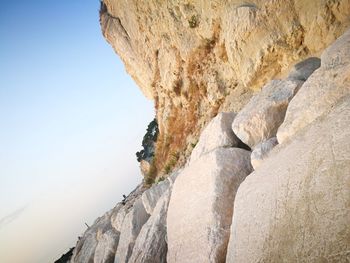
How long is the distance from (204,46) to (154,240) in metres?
11.5

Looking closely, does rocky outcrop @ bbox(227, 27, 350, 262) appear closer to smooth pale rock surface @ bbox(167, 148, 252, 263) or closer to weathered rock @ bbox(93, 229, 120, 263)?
smooth pale rock surface @ bbox(167, 148, 252, 263)

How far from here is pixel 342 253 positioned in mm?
2393

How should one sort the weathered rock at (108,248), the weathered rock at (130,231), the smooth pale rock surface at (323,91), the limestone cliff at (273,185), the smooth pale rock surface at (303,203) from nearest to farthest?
the smooth pale rock surface at (303,203), the limestone cliff at (273,185), the smooth pale rock surface at (323,91), the weathered rock at (130,231), the weathered rock at (108,248)

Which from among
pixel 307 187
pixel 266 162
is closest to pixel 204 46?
pixel 266 162

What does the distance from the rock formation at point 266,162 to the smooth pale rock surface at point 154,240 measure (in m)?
0.03

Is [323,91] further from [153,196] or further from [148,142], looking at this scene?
[148,142]

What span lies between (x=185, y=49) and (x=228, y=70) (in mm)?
3198

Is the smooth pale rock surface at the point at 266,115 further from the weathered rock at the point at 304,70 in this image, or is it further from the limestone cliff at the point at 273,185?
the weathered rock at the point at 304,70

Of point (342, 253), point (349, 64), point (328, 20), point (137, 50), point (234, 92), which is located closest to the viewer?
point (342, 253)

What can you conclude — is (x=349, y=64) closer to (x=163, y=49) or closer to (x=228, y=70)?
(x=228, y=70)

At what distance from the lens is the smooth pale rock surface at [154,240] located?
5.95m

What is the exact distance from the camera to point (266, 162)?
4.40m

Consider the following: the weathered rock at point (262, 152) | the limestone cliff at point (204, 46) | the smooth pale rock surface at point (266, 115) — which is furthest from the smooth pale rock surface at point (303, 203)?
the limestone cliff at point (204, 46)

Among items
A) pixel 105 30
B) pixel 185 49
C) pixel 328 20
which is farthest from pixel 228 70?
pixel 105 30
